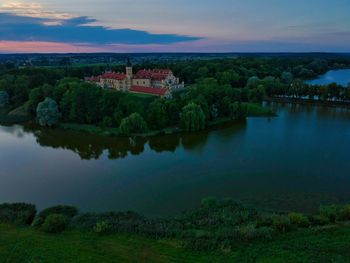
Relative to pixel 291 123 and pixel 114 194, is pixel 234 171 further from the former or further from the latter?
pixel 291 123

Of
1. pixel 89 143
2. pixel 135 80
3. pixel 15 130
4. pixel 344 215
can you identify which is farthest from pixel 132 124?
pixel 135 80

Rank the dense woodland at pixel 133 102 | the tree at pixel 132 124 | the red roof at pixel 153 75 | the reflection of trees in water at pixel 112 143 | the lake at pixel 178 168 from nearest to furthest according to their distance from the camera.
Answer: the lake at pixel 178 168
the reflection of trees in water at pixel 112 143
the tree at pixel 132 124
the dense woodland at pixel 133 102
the red roof at pixel 153 75

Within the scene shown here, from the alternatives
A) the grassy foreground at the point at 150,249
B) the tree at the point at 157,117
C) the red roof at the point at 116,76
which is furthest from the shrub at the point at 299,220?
the red roof at the point at 116,76

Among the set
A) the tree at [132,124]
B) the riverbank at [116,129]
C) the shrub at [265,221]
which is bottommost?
the shrub at [265,221]

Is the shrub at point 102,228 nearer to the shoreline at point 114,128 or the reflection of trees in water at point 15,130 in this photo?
the shoreline at point 114,128

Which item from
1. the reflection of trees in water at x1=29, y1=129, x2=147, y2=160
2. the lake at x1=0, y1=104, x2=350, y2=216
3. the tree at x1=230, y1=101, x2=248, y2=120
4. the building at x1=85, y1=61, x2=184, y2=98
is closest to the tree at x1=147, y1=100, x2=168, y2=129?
the lake at x1=0, y1=104, x2=350, y2=216

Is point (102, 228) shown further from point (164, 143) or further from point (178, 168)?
point (164, 143)
